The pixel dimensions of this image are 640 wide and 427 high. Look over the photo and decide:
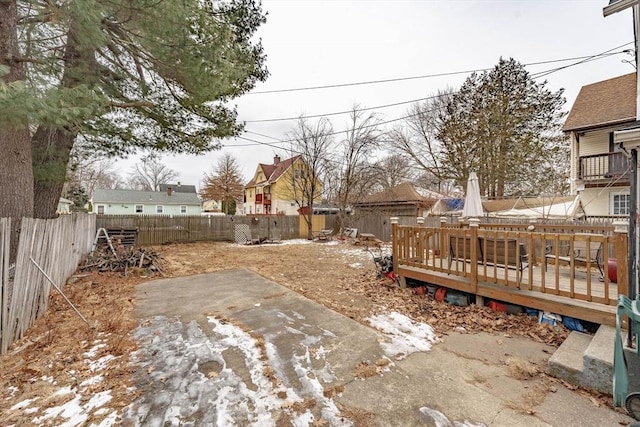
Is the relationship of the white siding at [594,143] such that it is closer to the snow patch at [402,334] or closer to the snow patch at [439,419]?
the snow patch at [402,334]

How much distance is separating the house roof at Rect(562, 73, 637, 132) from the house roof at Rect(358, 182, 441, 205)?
292 inches

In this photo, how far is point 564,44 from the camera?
9086 millimetres

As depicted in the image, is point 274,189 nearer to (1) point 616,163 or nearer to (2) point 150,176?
(1) point 616,163

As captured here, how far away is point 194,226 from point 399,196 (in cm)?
1276

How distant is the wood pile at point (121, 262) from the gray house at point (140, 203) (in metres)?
23.9

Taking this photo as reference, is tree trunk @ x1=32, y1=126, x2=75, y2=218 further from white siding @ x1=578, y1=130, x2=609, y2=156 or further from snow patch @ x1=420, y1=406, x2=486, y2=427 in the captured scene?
white siding @ x1=578, y1=130, x2=609, y2=156

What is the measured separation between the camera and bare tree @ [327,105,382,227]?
1593 centimetres

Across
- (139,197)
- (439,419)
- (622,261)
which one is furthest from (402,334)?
(139,197)

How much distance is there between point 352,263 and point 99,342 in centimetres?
656

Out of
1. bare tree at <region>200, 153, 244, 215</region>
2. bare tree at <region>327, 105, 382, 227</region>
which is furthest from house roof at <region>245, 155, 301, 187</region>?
bare tree at <region>327, 105, 382, 227</region>

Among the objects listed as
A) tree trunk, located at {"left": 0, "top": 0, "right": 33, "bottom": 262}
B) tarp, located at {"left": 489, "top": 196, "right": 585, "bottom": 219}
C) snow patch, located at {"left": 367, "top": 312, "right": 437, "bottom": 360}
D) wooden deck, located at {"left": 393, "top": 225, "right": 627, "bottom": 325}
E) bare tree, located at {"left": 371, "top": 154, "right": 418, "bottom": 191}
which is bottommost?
snow patch, located at {"left": 367, "top": 312, "right": 437, "bottom": 360}

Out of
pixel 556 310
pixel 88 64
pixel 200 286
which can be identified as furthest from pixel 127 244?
pixel 556 310

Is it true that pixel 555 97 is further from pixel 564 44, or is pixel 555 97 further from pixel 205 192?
pixel 205 192

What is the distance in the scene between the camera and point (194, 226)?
47.8ft
